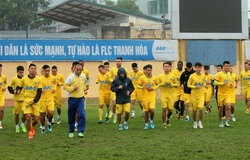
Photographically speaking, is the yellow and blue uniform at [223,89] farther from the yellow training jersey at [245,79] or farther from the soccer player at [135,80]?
the yellow training jersey at [245,79]

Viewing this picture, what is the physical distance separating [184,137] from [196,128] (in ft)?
8.86

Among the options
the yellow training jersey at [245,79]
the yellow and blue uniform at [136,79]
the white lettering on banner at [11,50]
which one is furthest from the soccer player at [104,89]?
the white lettering on banner at [11,50]

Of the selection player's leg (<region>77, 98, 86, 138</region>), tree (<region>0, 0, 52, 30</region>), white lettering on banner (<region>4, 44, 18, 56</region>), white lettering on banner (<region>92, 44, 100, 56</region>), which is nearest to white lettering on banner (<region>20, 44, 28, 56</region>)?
white lettering on banner (<region>4, 44, 18, 56</region>)

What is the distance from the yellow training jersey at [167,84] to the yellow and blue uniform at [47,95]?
343 centimetres

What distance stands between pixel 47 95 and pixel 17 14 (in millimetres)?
64202

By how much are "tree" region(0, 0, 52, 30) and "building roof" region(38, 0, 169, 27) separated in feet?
86.1

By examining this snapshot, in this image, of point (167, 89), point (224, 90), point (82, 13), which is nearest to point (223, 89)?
point (224, 90)

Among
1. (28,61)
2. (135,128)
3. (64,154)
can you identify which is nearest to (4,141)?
(64,154)

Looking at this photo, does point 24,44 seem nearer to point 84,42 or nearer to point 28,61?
point 28,61

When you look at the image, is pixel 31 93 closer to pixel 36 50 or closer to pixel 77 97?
pixel 77 97

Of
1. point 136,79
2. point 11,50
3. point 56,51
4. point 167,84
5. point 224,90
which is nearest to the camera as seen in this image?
point 167,84

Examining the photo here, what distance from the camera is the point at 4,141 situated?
16.1 meters

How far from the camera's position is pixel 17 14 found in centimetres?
8100

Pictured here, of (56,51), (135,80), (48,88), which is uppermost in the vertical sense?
(56,51)
